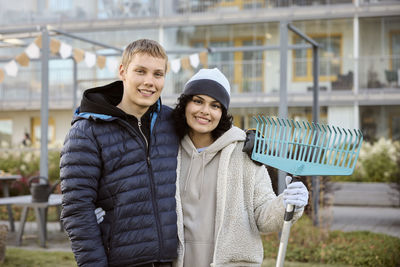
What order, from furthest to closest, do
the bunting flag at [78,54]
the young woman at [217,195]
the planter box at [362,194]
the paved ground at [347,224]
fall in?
1. the planter box at [362,194]
2. the bunting flag at [78,54]
3. the paved ground at [347,224]
4. the young woman at [217,195]

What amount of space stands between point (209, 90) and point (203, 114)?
0.12 m

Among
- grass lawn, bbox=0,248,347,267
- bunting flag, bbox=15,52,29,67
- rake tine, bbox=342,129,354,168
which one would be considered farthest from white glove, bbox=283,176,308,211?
bunting flag, bbox=15,52,29,67

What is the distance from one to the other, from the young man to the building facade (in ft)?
56.4

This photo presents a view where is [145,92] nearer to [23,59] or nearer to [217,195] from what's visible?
[217,195]

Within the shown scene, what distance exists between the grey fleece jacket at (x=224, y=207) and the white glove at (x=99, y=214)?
0.35 m

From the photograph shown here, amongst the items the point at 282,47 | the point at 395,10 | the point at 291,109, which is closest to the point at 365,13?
the point at 395,10

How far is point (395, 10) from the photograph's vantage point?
20297mm

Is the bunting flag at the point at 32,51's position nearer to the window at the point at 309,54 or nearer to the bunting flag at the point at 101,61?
the bunting flag at the point at 101,61

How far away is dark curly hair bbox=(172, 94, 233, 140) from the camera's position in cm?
277

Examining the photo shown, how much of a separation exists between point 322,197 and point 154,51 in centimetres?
593

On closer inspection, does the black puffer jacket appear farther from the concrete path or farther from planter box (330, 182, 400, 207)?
planter box (330, 182, 400, 207)

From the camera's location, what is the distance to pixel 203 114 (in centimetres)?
269

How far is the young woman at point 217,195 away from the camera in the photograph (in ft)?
8.57

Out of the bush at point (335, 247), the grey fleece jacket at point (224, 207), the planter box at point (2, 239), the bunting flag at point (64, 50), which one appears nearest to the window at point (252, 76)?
the bunting flag at point (64, 50)
